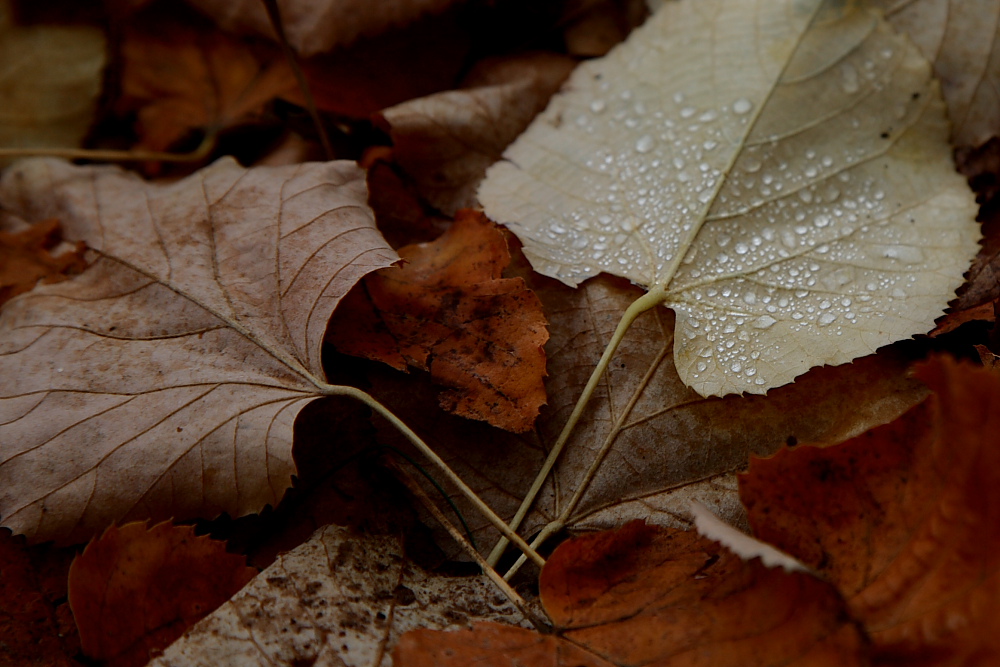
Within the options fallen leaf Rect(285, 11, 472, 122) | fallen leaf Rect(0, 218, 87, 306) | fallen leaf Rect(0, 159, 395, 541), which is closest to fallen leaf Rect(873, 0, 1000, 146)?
fallen leaf Rect(285, 11, 472, 122)

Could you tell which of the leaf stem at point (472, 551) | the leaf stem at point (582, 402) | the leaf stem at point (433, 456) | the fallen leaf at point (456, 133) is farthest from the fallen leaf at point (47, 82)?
the leaf stem at point (582, 402)

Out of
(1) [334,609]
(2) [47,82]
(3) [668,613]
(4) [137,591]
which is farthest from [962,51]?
(2) [47,82]

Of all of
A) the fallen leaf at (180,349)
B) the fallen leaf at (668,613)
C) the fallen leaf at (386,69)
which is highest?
the fallen leaf at (386,69)

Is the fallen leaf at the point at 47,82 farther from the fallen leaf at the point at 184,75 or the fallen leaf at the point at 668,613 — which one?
the fallen leaf at the point at 668,613

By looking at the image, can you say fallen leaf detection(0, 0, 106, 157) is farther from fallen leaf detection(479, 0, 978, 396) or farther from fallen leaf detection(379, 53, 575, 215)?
fallen leaf detection(479, 0, 978, 396)

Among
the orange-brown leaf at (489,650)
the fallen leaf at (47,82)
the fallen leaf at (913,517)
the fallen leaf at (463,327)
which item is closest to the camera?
the fallen leaf at (913,517)

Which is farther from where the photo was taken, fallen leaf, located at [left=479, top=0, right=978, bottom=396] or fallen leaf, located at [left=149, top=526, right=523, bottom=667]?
fallen leaf, located at [left=479, top=0, right=978, bottom=396]

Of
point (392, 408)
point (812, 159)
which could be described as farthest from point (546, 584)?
point (812, 159)
